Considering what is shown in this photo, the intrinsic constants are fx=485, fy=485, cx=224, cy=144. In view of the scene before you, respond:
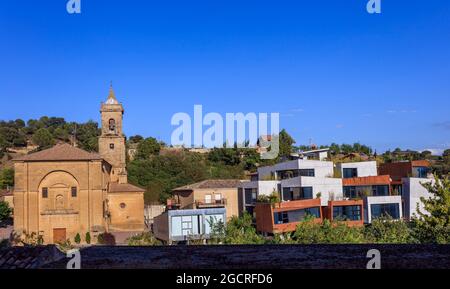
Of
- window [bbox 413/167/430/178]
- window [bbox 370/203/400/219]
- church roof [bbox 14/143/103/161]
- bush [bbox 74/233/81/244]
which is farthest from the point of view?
church roof [bbox 14/143/103/161]

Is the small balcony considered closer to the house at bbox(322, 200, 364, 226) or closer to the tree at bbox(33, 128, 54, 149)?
the house at bbox(322, 200, 364, 226)

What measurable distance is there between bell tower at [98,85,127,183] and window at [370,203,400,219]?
24.5m

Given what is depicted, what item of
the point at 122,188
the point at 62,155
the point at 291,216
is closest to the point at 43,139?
the point at 122,188

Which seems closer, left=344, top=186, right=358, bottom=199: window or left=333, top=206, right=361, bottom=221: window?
left=333, top=206, right=361, bottom=221: window

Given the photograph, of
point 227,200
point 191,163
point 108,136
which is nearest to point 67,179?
point 108,136

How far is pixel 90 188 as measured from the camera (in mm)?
38188

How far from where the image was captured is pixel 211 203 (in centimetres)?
3938

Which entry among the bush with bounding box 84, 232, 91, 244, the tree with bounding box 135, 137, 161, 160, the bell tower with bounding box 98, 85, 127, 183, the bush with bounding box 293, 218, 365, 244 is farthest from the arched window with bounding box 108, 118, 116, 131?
the bush with bounding box 293, 218, 365, 244

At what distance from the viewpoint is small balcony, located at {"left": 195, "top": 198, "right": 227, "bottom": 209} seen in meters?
38.4

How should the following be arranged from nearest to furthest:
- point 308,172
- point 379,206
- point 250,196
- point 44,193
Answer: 1. point 379,206
2. point 308,172
3. point 250,196
4. point 44,193

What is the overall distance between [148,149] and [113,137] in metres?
30.5

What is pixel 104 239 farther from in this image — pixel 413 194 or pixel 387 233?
pixel 387 233
